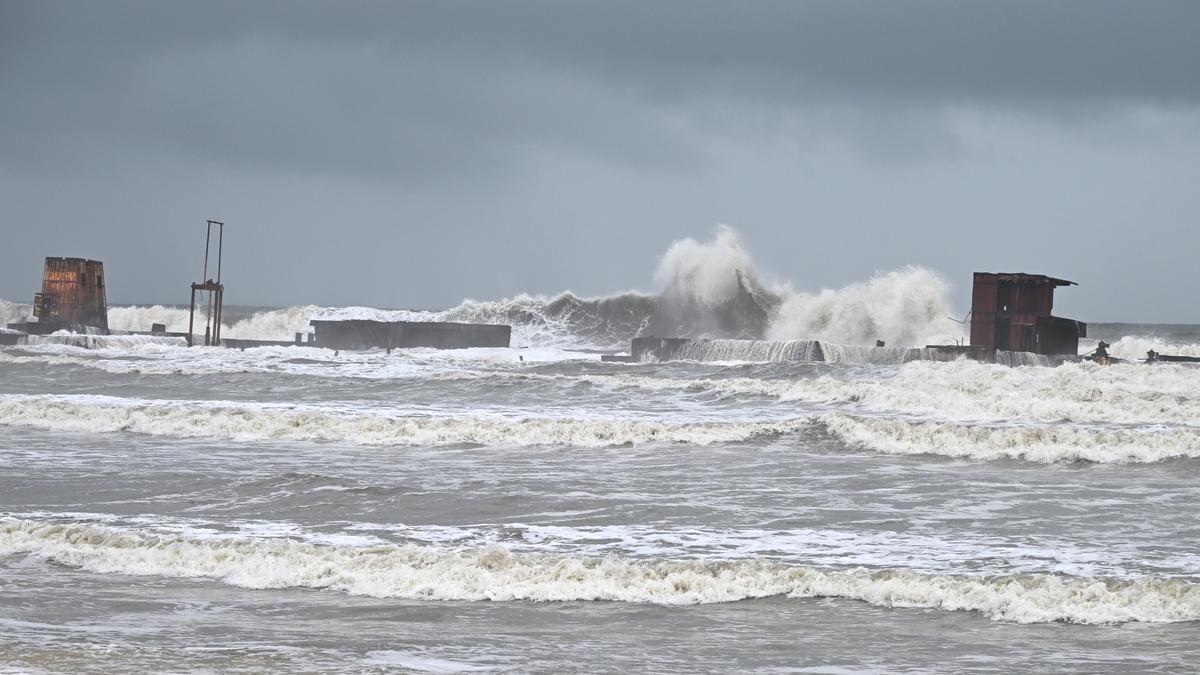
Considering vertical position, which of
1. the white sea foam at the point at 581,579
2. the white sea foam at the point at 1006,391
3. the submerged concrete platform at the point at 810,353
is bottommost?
the white sea foam at the point at 581,579

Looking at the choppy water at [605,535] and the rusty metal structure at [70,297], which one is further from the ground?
the rusty metal structure at [70,297]

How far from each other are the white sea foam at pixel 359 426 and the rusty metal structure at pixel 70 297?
90.6 ft

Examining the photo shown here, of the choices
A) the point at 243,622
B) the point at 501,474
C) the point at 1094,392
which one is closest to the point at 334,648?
the point at 243,622

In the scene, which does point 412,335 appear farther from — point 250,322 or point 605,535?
point 605,535

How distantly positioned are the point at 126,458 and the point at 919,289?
110ft

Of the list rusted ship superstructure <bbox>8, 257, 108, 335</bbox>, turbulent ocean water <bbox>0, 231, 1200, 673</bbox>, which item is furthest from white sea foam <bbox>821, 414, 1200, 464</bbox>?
rusted ship superstructure <bbox>8, 257, 108, 335</bbox>

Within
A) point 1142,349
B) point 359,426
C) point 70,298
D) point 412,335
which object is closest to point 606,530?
point 359,426

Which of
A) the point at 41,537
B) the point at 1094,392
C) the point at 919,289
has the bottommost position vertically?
the point at 41,537

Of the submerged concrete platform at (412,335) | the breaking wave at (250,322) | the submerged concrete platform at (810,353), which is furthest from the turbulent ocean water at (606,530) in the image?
the breaking wave at (250,322)

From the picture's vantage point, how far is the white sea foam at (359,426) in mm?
16062

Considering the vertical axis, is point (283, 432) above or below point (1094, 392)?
below

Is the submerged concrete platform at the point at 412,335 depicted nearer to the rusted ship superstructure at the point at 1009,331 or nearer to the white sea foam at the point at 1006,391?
the rusted ship superstructure at the point at 1009,331

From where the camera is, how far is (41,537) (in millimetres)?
8773

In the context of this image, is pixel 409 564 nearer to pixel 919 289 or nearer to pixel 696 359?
pixel 696 359
